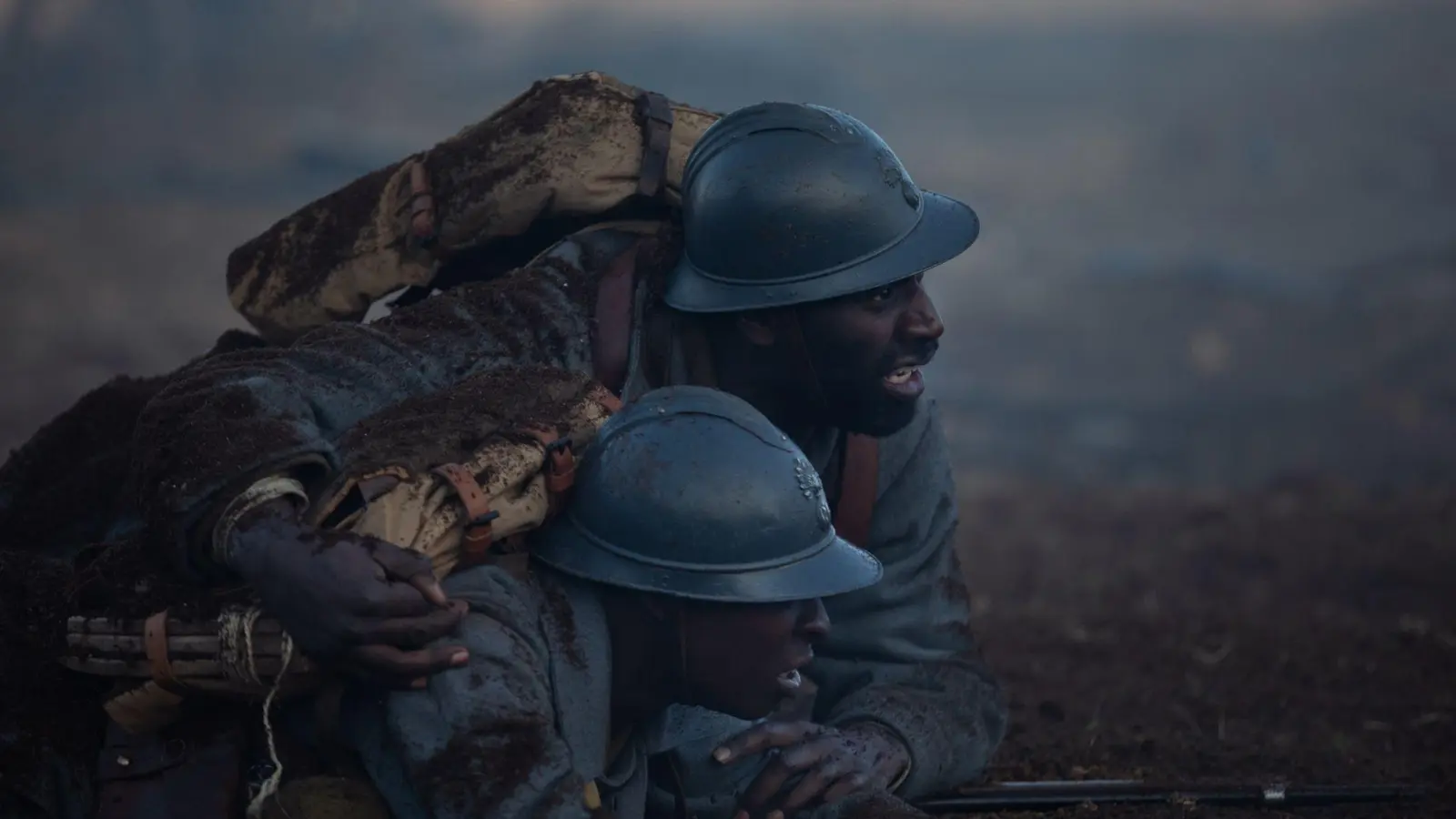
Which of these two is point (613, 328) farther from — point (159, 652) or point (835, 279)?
point (159, 652)

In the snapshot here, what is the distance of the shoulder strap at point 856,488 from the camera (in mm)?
5312

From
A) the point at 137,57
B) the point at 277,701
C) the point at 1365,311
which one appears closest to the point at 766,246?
the point at 277,701

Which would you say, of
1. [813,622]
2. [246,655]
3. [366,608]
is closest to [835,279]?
[813,622]

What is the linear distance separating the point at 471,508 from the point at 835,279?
1.43 m

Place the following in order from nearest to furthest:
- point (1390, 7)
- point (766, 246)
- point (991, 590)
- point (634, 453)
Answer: point (634, 453), point (766, 246), point (991, 590), point (1390, 7)

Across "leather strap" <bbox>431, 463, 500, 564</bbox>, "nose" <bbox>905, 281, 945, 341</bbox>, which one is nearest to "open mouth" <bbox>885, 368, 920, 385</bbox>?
"nose" <bbox>905, 281, 945, 341</bbox>

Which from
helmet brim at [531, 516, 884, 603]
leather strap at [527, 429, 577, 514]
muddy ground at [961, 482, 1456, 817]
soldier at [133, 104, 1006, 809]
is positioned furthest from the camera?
muddy ground at [961, 482, 1456, 817]

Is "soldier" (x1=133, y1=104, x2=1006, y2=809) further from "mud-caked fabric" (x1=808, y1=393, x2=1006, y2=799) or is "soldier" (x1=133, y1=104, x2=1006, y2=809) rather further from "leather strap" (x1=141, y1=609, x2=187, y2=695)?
"leather strap" (x1=141, y1=609, x2=187, y2=695)

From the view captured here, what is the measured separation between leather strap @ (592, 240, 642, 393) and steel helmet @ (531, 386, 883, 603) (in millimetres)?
830

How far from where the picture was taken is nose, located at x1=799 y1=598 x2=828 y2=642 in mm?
4059

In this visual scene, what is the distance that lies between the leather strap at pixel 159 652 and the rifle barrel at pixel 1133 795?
216cm

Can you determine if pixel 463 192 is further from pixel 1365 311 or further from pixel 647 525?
pixel 1365 311

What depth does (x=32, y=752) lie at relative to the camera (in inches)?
158

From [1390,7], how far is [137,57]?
1212cm
